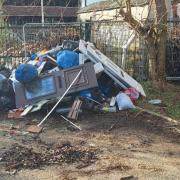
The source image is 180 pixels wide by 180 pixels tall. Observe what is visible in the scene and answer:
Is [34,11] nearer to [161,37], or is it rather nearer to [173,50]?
[173,50]

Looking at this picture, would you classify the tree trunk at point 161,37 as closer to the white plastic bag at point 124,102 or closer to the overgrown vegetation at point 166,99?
the overgrown vegetation at point 166,99

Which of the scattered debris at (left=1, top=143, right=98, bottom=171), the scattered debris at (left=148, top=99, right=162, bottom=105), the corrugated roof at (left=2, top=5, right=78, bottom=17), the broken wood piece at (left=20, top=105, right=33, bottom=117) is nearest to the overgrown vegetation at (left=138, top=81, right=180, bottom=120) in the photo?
the scattered debris at (left=148, top=99, right=162, bottom=105)

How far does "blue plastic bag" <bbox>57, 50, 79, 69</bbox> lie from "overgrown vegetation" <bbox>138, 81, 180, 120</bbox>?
1.64 meters

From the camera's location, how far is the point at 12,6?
127 feet

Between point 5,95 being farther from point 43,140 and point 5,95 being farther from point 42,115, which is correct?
point 43,140

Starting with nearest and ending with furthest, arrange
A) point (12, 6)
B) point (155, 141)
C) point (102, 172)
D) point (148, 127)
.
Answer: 1. point (102, 172)
2. point (155, 141)
3. point (148, 127)
4. point (12, 6)

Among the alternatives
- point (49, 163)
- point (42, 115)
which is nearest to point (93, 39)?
point (42, 115)

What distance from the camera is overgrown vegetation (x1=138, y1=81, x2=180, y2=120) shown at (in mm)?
9227

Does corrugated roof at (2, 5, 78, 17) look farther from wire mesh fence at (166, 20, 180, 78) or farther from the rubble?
the rubble

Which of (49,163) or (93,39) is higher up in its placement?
(93,39)

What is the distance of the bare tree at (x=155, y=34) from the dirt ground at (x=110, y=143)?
2357 millimetres

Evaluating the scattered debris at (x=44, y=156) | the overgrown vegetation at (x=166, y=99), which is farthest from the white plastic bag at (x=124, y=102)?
the scattered debris at (x=44, y=156)

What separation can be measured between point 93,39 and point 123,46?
54.3 inches

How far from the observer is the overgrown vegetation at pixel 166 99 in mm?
9227
